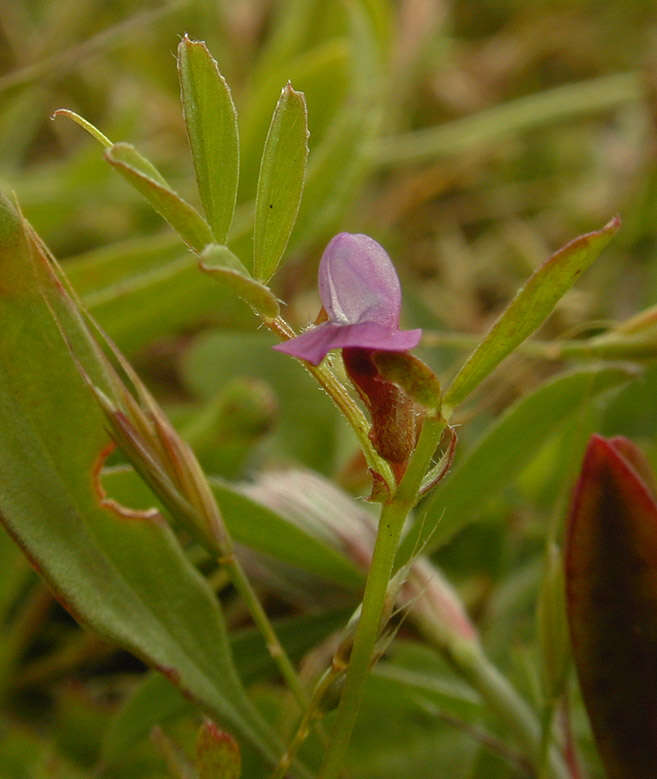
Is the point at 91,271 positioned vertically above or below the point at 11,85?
below

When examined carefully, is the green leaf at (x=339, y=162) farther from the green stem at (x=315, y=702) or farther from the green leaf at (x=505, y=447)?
the green stem at (x=315, y=702)

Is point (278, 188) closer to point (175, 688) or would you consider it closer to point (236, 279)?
point (236, 279)

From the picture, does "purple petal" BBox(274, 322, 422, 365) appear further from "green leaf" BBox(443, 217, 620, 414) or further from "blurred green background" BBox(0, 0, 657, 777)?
"blurred green background" BBox(0, 0, 657, 777)

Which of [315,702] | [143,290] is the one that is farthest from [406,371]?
[143,290]

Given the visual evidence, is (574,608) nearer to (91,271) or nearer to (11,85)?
(91,271)

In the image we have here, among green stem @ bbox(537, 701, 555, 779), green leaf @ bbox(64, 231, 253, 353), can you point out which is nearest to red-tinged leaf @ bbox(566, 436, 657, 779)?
green stem @ bbox(537, 701, 555, 779)

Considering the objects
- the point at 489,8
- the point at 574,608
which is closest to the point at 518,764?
the point at 574,608
